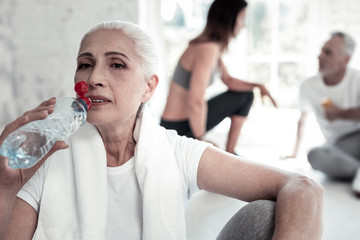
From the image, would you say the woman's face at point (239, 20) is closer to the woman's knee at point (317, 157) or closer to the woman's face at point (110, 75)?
the woman's knee at point (317, 157)

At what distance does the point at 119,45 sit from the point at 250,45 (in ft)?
12.1

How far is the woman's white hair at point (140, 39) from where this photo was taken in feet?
3.77

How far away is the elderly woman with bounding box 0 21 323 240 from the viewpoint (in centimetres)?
104

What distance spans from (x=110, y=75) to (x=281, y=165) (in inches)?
96.6

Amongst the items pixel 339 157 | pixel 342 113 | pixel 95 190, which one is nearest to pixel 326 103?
pixel 342 113

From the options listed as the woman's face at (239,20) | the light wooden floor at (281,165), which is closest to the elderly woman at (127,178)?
the light wooden floor at (281,165)

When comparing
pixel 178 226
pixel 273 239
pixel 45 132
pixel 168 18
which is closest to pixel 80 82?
pixel 45 132

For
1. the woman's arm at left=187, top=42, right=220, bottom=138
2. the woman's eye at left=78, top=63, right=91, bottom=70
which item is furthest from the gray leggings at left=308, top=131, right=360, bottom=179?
the woman's eye at left=78, top=63, right=91, bottom=70

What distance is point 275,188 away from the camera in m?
1.07

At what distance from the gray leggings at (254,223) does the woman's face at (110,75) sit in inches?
16.8

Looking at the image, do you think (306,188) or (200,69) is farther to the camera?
(200,69)

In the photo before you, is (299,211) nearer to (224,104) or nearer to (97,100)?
(97,100)

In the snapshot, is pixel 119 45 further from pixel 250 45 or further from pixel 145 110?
pixel 250 45

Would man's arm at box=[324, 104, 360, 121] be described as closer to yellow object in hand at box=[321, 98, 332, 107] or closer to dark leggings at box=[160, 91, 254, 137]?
yellow object in hand at box=[321, 98, 332, 107]
